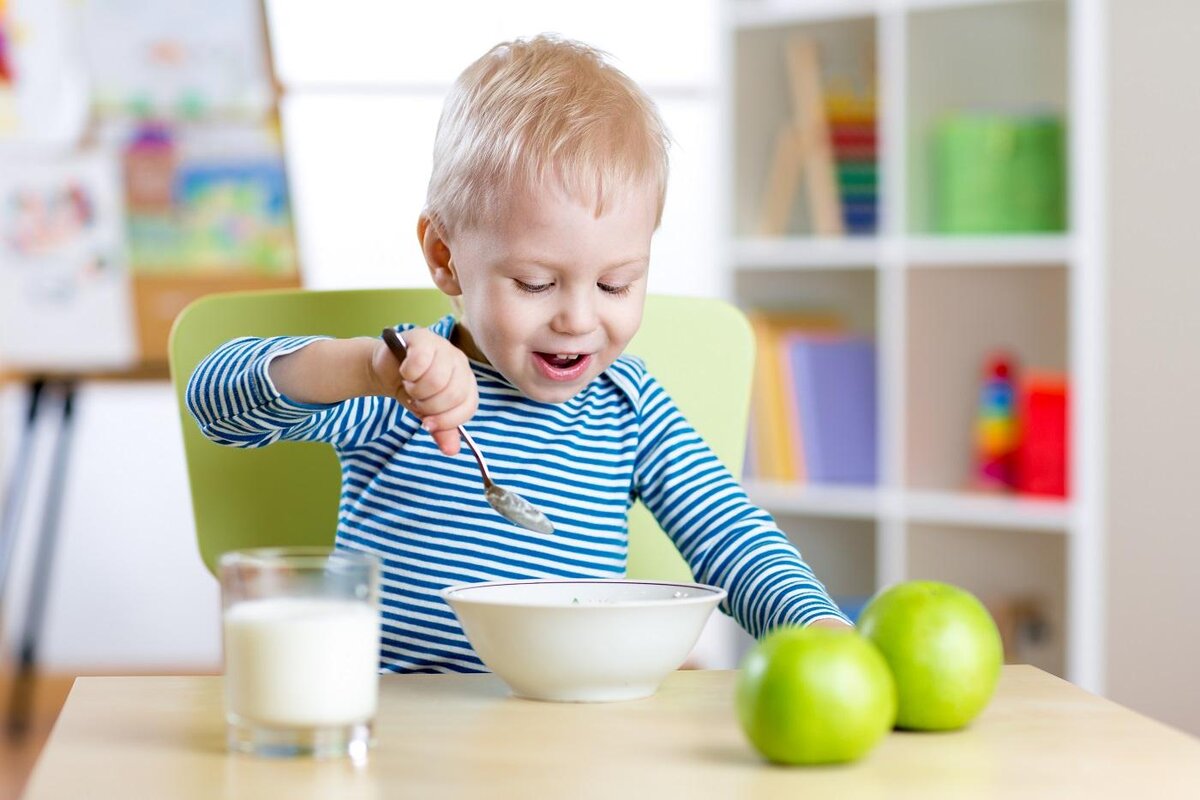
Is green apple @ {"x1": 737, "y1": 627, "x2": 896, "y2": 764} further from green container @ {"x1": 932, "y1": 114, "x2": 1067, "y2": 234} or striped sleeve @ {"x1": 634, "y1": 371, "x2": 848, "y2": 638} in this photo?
green container @ {"x1": 932, "y1": 114, "x2": 1067, "y2": 234}

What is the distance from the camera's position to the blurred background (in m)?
2.37

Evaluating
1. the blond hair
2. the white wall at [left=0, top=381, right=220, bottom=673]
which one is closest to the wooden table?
the blond hair

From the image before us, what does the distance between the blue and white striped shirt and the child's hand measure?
0.57 feet

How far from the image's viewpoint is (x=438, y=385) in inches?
35.8

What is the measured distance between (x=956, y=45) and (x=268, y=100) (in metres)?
1.40

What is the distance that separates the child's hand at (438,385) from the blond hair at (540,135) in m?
0.21

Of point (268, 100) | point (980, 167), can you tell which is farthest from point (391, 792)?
point (268, 100)

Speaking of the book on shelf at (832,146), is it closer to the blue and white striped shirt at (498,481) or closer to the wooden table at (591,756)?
the blue and white striped shirt at (498,481)

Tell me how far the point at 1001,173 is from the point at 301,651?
2.13 metres

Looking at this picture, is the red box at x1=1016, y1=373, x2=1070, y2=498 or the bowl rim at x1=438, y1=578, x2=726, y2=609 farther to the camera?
the red box at x1=1016, y1=373, x2=1070, y2=498

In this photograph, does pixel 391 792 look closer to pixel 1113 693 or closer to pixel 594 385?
pixel 594 385

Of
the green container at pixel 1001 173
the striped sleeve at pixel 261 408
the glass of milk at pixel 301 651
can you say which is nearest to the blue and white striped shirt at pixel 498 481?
the striped sleeve at pixel 261 408

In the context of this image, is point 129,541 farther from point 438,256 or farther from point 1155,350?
point 438,256

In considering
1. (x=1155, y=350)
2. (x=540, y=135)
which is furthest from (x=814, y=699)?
(x=1155, y=350)
